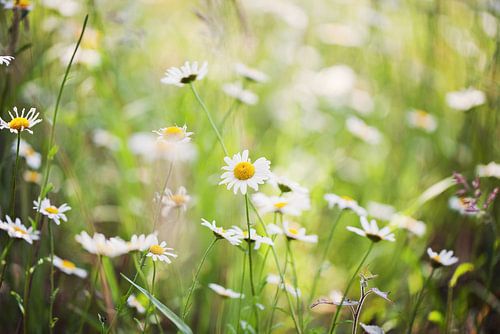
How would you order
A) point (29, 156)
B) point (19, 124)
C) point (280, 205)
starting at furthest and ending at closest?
1. point (29, 156)
2. point (280, 205)
3. point (19, 124)

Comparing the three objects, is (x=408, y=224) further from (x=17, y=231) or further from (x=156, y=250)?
(x=17, y=231)

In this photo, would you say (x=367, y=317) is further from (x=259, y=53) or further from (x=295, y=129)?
(x=259, y=53)

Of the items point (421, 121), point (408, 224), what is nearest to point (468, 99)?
point (421, 121)

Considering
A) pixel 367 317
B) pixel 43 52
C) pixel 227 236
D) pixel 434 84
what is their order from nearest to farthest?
1. pixel 227 236
2. pixel 367 317
3. pixel 43 52
4. pixel 434 84

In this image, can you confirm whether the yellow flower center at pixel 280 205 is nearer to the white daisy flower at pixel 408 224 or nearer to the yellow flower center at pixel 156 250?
the yellow flower center at pixel 156 250

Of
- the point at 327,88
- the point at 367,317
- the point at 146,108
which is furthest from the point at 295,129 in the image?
the point at 367,317

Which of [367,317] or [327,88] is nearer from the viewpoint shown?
[367,317]

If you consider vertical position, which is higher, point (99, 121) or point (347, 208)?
point (347, 208)

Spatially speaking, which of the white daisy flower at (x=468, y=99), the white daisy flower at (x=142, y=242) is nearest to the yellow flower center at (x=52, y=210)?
the white daisy flower at (x=142, y=242)
